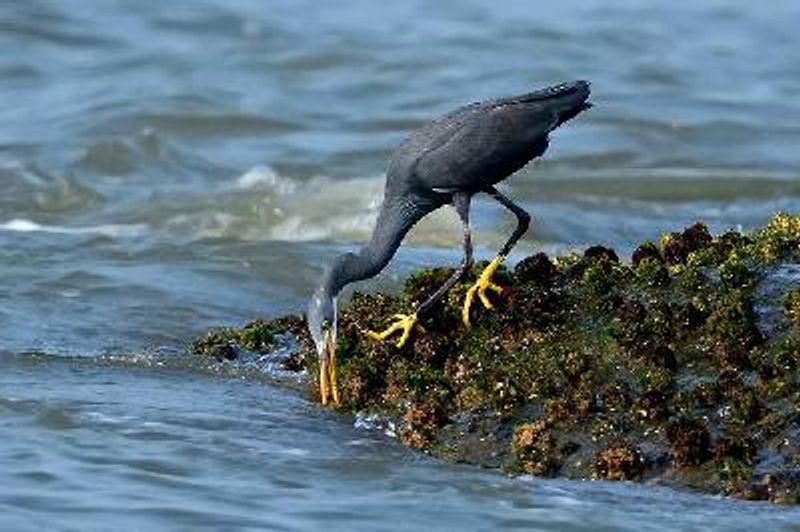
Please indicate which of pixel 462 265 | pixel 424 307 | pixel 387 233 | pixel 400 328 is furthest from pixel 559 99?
pixel 400 328

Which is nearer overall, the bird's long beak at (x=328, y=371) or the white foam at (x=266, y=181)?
the bird's long beak at (x=328, y=371)

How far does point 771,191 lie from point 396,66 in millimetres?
5897

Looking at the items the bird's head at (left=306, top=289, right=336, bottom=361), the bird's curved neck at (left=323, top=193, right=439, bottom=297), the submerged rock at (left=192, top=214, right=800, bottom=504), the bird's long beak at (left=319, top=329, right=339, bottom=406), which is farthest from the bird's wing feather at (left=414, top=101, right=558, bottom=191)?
the bird's long beak at (left=319, top=329, right=339, bottom=406)

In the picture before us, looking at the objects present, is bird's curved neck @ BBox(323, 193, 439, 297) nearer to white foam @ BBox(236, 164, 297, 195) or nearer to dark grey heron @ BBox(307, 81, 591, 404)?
dark grey heron @ BBox(307, 81, 591, 404)

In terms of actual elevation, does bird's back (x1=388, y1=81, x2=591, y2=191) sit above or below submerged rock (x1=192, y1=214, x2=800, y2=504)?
above

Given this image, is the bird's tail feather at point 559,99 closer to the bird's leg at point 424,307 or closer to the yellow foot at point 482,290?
the bird's leg at point 424,307

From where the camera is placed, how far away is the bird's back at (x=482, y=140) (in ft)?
28.1

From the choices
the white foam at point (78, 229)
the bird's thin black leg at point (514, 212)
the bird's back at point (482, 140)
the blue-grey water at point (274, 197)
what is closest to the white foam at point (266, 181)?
the blue-grey water at point (274, 197)

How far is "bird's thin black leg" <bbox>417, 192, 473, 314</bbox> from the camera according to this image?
8.39 m

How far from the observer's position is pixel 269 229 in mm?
15141

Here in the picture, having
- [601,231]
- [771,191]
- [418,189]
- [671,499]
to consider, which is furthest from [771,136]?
[671,499]

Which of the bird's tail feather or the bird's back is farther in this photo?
the bird's tail feather

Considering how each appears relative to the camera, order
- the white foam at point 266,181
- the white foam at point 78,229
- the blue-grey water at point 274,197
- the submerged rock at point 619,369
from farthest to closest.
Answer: the white foam at point 266,181 < the white foam at point 78,229 < the blue-grey water at point 274,197 < the submerged rock at point 619,369

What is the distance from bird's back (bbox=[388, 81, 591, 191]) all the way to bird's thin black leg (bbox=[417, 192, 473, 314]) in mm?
73
